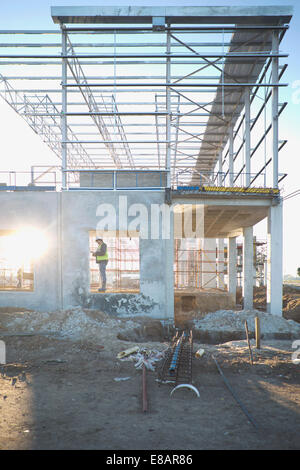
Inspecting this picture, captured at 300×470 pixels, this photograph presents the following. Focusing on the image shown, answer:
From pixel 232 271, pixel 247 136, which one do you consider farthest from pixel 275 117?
pixel 232 271

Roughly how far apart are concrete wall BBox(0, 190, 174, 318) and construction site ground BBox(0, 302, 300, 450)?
7.40ft

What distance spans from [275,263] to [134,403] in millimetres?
8748

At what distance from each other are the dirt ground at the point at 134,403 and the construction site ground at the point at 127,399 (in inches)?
0.6

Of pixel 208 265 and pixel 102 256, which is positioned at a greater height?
pixel 102 256

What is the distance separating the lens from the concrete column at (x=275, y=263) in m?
12.6

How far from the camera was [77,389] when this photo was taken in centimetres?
637

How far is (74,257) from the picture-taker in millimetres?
12578

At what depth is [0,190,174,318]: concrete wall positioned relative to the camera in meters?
12.4

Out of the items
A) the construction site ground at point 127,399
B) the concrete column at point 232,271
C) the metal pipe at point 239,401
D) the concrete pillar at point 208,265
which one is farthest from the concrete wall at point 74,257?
the concrete pillar at point 208,265

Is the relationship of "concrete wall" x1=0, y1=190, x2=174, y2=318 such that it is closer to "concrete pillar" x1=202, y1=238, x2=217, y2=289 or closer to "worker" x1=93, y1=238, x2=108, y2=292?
"worker" x1=93, y1=238, x2=108, y2=292

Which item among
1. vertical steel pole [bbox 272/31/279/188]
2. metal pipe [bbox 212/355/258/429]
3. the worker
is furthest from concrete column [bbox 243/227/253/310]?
metal pipe [bbox 212/355/258/429]

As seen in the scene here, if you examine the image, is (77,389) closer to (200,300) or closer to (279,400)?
(279,400)

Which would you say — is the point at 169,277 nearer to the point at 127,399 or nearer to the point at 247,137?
the point at 127,399

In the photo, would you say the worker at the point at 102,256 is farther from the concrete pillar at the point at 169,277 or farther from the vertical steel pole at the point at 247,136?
the vertical steel pole at the point at 247,136
